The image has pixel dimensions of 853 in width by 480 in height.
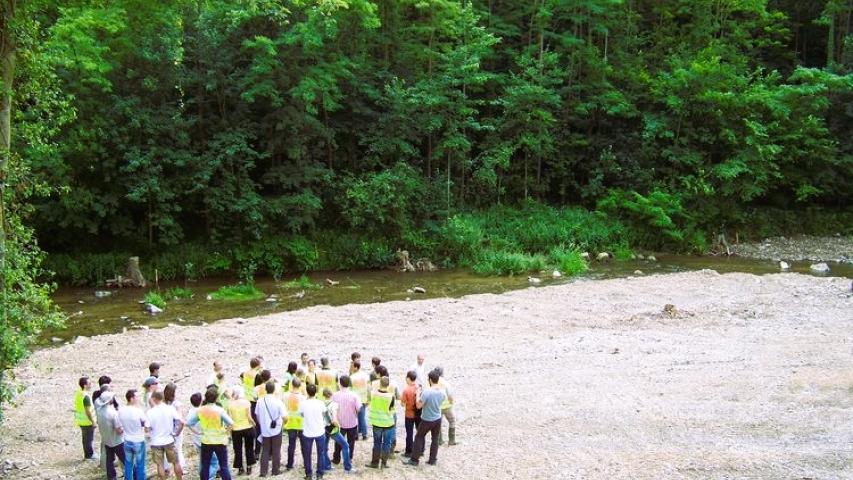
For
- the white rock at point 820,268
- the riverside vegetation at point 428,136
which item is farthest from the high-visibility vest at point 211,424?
the white rock at point 820,268

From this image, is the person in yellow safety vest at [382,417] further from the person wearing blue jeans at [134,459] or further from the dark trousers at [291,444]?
the person wearing blue jeans at [134,459]

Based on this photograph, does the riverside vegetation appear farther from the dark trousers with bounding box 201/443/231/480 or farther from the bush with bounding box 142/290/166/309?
the dark trousers with bounding box 201/443/231/480

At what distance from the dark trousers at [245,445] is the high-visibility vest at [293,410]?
0.58m

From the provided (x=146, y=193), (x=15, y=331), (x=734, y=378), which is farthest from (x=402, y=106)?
(x=15, y=331)

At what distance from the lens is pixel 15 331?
33.8 feet

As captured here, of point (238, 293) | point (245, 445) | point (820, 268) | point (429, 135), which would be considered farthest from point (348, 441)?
point (429, 135)

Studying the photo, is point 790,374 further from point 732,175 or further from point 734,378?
point 732,175

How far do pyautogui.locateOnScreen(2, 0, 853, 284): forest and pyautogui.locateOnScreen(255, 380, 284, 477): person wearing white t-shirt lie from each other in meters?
17.0

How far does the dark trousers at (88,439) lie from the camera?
1084 centimetres

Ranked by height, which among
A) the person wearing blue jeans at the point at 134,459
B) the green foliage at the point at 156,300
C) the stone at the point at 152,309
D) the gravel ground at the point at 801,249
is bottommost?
the gravel ground at the point at 801,249

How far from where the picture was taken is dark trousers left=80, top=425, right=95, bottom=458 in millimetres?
10836

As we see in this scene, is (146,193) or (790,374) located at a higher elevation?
(146,193)

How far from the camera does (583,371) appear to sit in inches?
598

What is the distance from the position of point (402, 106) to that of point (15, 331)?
24.2 metres
